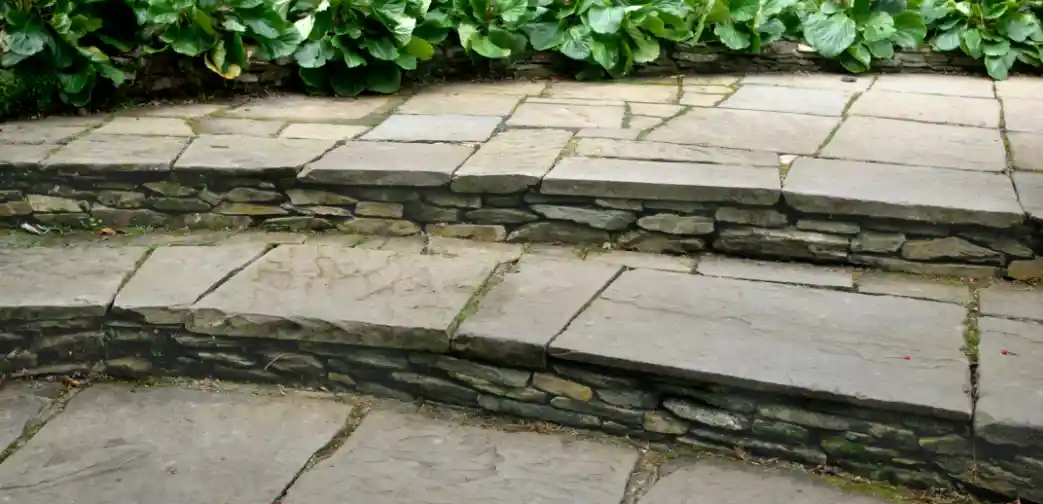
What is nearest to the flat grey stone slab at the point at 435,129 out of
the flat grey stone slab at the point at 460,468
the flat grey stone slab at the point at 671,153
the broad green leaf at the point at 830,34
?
the flat grey stone slab at the point at 671,153

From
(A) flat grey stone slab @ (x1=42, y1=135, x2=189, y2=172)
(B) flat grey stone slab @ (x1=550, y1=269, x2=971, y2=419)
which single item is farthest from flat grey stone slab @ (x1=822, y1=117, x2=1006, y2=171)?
(A) flat grey stone slab @ (x1=42, y1=135, x2=189, y2=172)

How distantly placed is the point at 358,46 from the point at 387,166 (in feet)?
4.36

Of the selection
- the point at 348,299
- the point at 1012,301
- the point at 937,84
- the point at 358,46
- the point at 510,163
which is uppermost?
the point at 358,46

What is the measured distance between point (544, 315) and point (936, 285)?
110 cm

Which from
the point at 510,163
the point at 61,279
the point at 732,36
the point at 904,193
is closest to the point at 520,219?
the point at 510,163

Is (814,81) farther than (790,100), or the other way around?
(814,81)

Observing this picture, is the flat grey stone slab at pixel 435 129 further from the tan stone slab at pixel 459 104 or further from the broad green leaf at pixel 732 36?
the broad green leaf at pixel 732 36

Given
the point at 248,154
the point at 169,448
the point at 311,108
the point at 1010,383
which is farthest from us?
the point at 311,108

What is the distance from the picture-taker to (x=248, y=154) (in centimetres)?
314

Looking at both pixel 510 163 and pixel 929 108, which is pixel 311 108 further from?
pixel 929 108

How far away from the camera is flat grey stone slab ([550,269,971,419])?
1.96m

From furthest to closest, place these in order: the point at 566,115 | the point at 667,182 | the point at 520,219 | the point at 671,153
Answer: the point at 566,115
the point at 671,153
the point at 520,219
the point at 667,182

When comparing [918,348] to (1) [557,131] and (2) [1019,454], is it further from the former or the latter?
(1) [557,131]

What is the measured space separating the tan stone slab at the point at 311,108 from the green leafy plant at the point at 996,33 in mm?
2788
